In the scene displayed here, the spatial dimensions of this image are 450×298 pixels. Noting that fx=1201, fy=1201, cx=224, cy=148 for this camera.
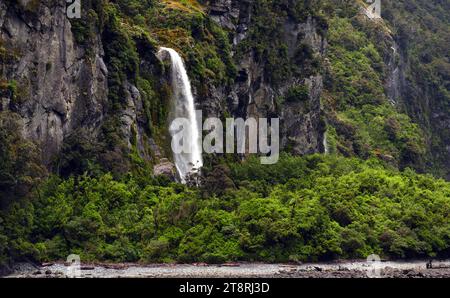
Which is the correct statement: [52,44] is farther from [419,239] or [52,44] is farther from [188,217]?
[419,239]

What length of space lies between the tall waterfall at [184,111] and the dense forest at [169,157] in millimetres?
728

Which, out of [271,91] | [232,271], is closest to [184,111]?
[271,91]

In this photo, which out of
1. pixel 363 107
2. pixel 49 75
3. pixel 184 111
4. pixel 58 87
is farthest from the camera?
pixel 363 107

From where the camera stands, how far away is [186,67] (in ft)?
244

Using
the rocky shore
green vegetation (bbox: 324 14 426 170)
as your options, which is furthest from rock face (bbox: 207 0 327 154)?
the rocky shore

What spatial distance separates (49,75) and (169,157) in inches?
455

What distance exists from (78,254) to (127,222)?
4.84 m

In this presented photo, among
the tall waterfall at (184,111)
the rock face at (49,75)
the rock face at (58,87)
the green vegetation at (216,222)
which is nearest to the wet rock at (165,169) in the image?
the rock face at (58,87)

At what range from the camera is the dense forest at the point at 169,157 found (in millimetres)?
59469

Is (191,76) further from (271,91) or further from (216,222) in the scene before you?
(216,222)

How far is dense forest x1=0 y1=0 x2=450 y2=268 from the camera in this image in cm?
5947

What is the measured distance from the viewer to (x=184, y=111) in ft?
239

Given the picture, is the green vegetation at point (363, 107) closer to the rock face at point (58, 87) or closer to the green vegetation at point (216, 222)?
the rock face at point (58, 87)
